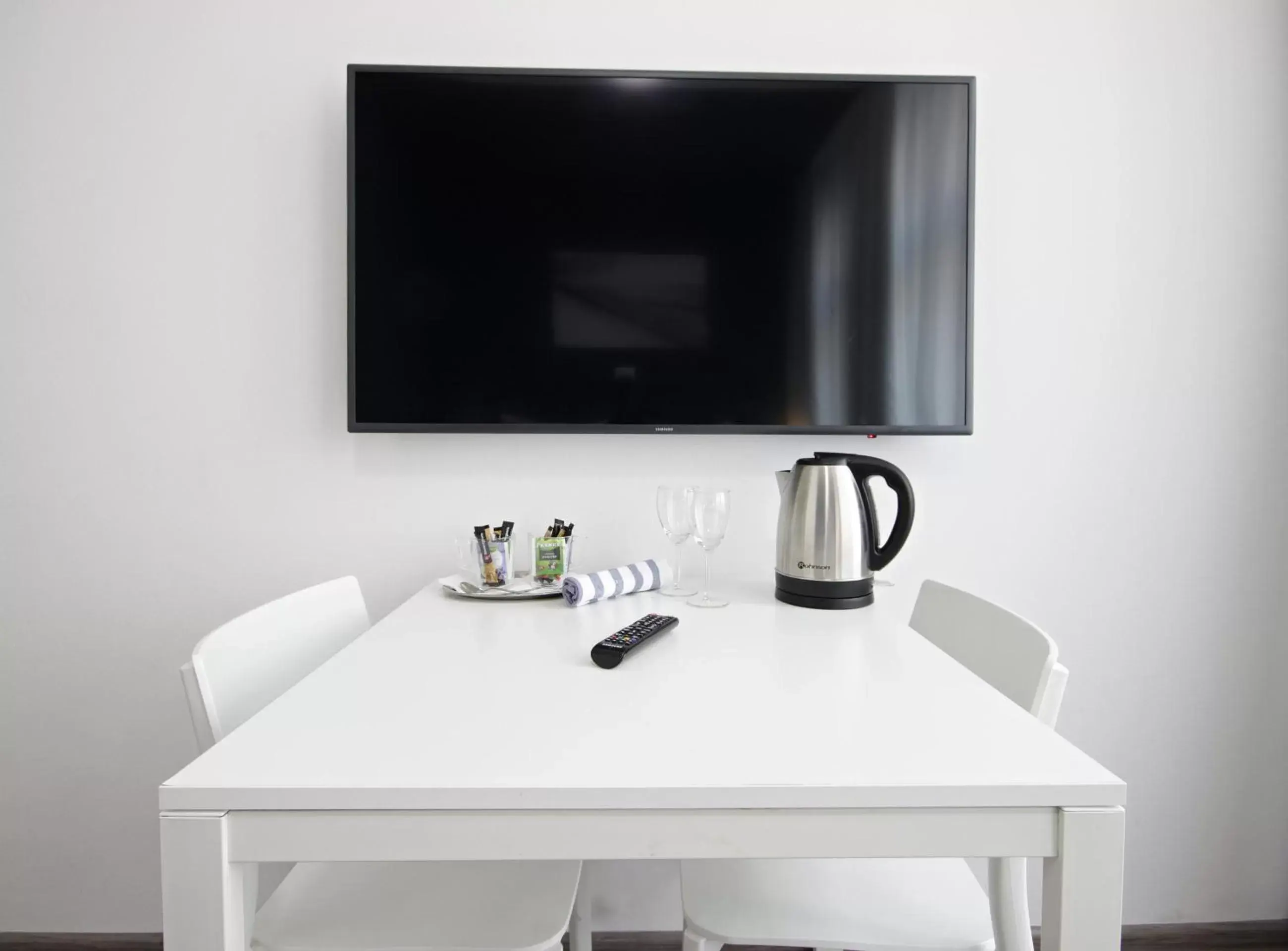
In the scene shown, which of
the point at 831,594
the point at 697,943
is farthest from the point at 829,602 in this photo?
the point at 697,943

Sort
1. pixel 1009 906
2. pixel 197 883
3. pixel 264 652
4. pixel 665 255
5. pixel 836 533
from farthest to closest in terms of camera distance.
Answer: pixel 665 255 < pixel 836 533 < pixel 264 652 < pixel 1009 906 < pixel 197 883

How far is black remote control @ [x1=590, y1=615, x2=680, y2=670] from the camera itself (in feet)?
2.85

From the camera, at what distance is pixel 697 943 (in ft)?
2.78

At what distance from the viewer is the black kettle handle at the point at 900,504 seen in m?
1.16

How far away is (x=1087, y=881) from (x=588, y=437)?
3.75 ft

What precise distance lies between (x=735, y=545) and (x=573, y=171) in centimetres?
89

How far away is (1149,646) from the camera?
154cm

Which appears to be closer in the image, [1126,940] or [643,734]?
[643,734]

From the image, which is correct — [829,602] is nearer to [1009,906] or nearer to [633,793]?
[1009,906]

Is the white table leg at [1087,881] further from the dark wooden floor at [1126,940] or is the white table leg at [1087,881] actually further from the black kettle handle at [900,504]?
the dark wooden floor at [1126,940]

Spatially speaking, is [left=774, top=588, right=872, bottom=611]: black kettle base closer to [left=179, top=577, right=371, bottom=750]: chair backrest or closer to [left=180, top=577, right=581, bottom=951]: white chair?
[left=180, top=577, right=581, bottom=951]: white chair

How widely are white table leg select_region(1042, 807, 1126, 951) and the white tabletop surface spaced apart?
2cm

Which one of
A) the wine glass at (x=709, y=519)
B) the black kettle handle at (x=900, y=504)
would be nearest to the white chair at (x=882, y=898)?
the black kettle handle at (x=900, y=504)

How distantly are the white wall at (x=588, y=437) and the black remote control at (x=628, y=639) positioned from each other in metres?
0.50
